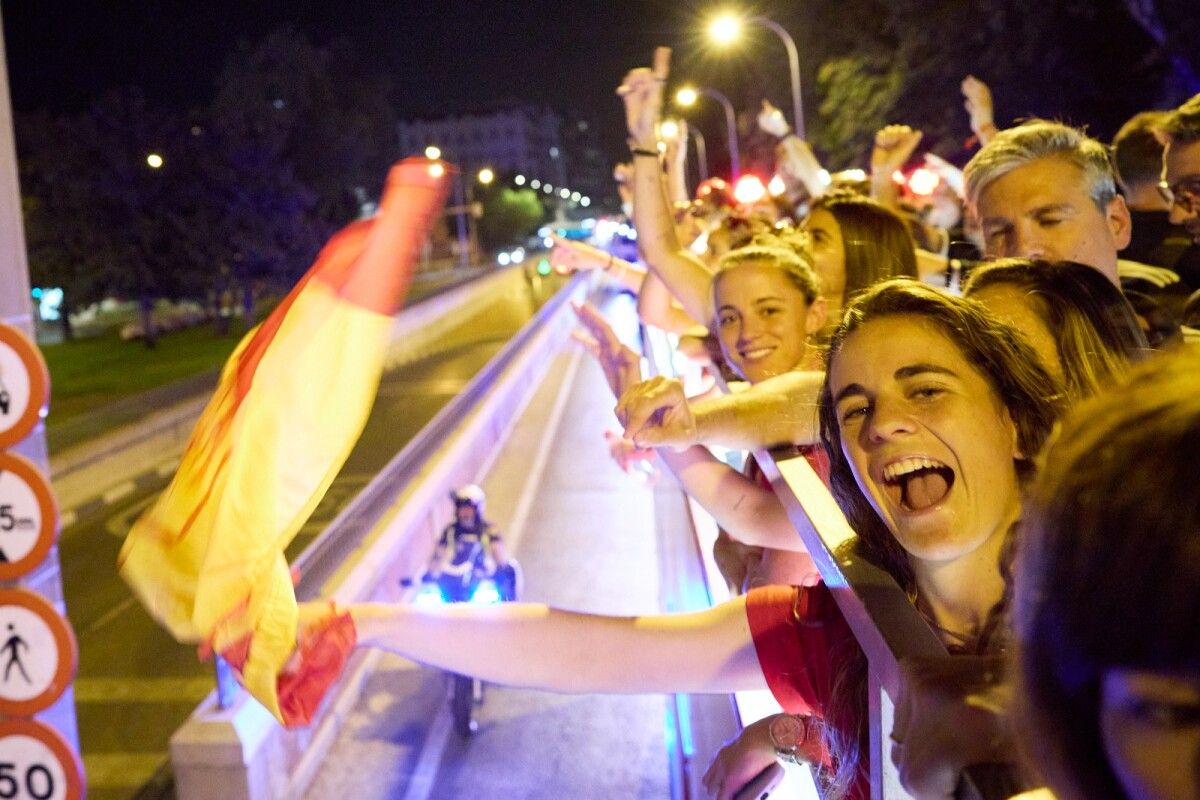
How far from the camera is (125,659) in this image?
33.3 feet

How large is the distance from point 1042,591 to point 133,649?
11.0 metres

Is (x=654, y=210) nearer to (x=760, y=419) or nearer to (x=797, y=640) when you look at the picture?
(x=760, y=419)

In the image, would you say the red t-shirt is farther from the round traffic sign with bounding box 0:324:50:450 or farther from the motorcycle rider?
the motorcycle rider

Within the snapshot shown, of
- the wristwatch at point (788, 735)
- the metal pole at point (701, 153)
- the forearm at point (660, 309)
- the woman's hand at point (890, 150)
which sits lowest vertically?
the wristwatch at point (788, 735)

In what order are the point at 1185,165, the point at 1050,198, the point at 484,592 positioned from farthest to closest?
the point at 484,592
the point at 1185,165
the point at 1050,198

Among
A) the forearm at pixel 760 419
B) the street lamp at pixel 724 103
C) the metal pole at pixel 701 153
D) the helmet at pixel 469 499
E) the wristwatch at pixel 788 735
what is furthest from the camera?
the metal pole at pixel 701 153

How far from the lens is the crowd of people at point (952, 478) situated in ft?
2.54

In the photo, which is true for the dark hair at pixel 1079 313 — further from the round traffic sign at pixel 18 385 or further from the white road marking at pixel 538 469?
the white road marking at pixel 538 469

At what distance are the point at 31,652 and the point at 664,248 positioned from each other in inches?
110

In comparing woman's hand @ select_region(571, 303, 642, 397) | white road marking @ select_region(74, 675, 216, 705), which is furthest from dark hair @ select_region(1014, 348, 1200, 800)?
white road marking @ select_region(74, 675, 216, 705)

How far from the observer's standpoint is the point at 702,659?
204 centimetres

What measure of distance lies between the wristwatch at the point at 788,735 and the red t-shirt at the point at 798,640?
0.10ft

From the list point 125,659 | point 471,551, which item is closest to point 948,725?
point 471,551

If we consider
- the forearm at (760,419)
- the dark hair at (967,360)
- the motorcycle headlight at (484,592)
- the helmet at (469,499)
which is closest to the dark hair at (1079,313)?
the dark hair at (967,360)
